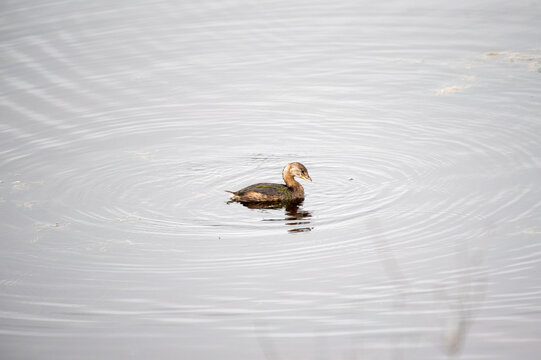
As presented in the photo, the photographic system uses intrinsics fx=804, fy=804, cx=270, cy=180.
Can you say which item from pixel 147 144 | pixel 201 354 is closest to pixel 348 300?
pixel 201 354

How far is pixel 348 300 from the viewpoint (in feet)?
25.4

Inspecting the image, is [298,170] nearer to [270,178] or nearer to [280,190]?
[280,190]

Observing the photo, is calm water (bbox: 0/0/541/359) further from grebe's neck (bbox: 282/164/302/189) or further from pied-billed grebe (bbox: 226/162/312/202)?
grebe's neck (bbox: 282/164/302/189)

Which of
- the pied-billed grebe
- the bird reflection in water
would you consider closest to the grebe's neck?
the pied-billed grebe

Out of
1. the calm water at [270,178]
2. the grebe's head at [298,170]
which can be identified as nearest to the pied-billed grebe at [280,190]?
the grebe's head at [298,170]

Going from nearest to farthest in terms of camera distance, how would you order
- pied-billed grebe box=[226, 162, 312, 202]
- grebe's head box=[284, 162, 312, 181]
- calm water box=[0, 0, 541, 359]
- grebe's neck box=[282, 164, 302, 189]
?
calm water box=[0, 0, 541, 359]
pied-billed grebe box=[226, 162, 312, 202]
grebe's head box=[284, 162, 312, 181]
grebe's neck box=[282, 164, 302, 189]

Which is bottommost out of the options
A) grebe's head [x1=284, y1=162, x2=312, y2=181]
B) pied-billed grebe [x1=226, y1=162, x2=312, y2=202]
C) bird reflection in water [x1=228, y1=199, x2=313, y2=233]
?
bird reflection in water [x1=228, y1=199, x2=313, y2=233]

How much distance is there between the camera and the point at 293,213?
423 inches

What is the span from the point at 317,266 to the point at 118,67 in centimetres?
902

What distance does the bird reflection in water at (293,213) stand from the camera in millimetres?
10009

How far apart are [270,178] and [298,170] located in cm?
81

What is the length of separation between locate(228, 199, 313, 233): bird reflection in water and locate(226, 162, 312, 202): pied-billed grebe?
72 mm

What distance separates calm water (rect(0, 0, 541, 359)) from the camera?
7.34 m

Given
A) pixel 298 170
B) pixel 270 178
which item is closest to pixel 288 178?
pixel 298 170
